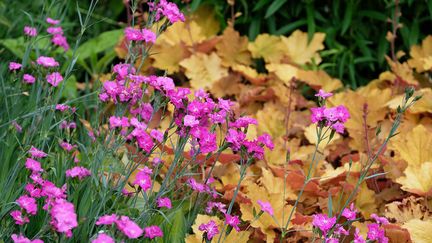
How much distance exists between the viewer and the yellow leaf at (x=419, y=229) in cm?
186

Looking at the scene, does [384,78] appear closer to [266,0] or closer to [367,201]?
[266,0]

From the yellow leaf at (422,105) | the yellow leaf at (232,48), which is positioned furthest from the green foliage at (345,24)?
the yellow leaf at (422,105)

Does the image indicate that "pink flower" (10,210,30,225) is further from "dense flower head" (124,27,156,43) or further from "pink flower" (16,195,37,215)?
"dense flower head" (124,27,156,43)

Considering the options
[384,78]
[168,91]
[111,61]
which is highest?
[168,91]

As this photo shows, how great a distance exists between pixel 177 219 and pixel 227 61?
1.42 m

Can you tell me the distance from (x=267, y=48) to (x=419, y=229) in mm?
1500

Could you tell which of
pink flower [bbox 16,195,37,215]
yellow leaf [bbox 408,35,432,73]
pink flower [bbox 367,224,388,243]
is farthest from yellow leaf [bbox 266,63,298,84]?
pink flower [bbox 16,195,37,215]

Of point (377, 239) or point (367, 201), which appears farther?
point (367, 201)

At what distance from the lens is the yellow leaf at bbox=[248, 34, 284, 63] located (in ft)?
10.4

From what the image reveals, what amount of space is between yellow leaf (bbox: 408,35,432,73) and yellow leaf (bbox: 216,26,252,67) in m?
0.75

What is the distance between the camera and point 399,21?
3.38 m

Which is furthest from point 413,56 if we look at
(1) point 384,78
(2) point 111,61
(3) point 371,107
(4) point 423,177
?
(2) point 111,61

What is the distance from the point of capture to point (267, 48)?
320 cm

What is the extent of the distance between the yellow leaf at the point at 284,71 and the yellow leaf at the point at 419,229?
119 centimetres
